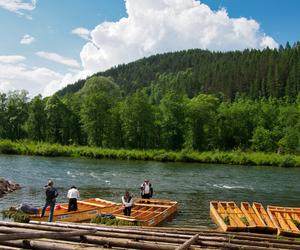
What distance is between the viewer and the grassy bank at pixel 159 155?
76062 mm

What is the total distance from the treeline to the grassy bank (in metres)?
12.8

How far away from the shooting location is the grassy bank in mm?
76062

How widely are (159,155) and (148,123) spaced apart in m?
15.9

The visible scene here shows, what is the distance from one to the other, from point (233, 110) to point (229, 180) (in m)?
56.0

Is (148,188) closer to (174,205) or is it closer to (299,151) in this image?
(174,205)

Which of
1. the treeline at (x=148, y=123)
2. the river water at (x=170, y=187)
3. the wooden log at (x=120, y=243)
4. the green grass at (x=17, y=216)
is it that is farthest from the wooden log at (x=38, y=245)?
the treeline at (x=148, y=123)

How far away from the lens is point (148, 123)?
93.3 meters

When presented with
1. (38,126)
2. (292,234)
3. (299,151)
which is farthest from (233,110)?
(292,234)

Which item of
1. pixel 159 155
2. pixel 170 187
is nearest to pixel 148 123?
pixel 159 155

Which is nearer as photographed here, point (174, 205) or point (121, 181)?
point (174, 205)

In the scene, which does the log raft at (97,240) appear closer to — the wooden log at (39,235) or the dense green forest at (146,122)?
the wooden log at (39,235)

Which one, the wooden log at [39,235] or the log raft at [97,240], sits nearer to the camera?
the wooden log at [39,235]

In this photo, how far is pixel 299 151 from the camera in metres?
89.3

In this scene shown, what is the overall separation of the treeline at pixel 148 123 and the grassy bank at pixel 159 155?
503 inches
